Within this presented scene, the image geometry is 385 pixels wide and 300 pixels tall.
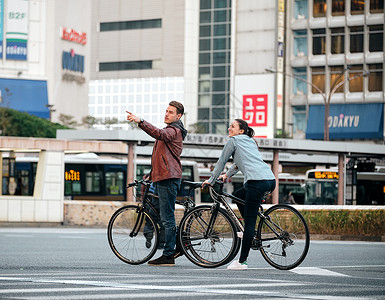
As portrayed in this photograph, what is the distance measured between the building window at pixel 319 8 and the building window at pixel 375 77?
6.89 meters

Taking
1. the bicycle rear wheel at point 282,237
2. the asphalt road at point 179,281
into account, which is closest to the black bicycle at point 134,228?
the asphalt road at point 179,281

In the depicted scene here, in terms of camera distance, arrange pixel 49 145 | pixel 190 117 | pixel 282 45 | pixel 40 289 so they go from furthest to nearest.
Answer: pixel 190 117, pixel 282 45, pixel 49 145, pixel 40 289

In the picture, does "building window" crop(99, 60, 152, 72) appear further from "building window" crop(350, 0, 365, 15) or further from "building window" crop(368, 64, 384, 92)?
"building window" crop(368, 64, 384, 92)

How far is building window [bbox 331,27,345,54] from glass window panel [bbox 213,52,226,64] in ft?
48.2

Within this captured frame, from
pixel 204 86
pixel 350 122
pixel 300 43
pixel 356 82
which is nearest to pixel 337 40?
pixel 300 43

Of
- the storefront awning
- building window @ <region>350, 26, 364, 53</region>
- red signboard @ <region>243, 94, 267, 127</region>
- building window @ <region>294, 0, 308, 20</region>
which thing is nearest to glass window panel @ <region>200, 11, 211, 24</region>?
red signboard @ <region>243, 94, 267, 127</region>

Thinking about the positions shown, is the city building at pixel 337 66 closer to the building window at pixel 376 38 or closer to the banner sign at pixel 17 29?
the building window at pixel 376 38

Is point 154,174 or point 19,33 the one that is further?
point 19,33

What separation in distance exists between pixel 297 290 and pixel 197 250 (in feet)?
8.81

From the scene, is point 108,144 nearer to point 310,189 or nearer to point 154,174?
point 310,189

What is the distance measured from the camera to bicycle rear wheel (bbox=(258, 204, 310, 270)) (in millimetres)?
9500

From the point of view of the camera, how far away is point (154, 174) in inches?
388

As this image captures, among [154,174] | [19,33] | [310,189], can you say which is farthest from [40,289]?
[19,33]

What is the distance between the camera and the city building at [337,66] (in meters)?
76.9
